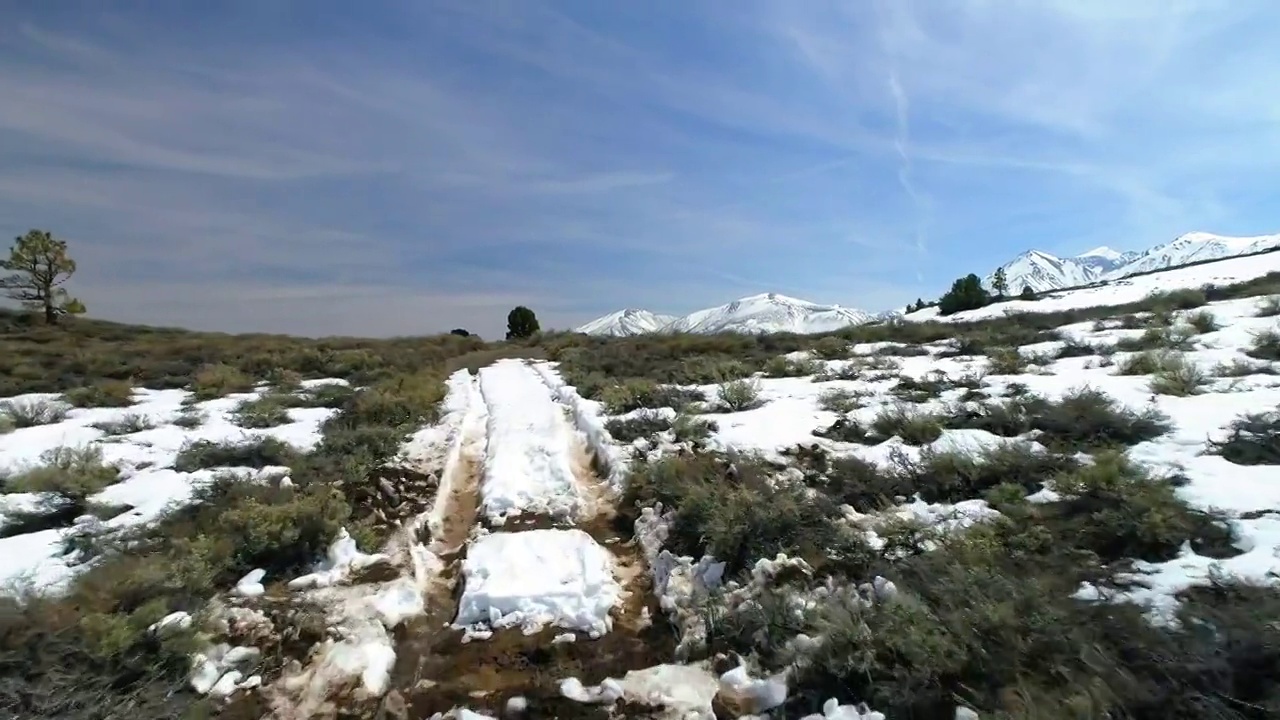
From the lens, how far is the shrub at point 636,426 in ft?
32.8

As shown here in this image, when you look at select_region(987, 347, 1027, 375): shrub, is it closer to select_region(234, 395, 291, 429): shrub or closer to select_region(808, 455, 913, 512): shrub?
select_region(808, 455, 913, 512): shrub

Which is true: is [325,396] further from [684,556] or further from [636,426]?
[684,556]

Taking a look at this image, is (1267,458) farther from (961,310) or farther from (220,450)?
(961,310)

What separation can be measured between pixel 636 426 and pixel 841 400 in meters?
3.53

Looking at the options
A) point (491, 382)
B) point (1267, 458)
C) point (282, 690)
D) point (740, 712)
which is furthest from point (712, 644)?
point (491, 382)

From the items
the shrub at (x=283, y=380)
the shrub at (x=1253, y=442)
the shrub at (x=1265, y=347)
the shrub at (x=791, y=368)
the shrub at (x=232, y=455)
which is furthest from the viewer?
the shrub at (x=283, y=380)

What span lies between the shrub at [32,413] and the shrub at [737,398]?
40.1 feet

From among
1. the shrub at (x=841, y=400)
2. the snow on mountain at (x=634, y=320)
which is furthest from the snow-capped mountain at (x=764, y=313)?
the shrub at (x=841, y=400)

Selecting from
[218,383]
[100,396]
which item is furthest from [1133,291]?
[100,396]

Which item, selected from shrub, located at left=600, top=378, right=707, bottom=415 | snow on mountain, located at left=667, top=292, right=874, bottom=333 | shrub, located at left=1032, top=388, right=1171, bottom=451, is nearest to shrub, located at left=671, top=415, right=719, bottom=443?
shrub, located at left=600, top=378, right=707, bottom=415

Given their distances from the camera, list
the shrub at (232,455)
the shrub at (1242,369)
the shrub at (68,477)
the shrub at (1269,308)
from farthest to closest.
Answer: the shrub at (1269,308) < the shrub at (1242,369) < the shrub at (232,455) < the shrub at (68,477)

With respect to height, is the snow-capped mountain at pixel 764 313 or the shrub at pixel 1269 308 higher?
the snow-capped mountain at pixel 764 313

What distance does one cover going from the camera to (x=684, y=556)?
609 centimetres

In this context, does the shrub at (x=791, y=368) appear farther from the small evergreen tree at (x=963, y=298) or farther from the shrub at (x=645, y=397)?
the small evergreen tree at (x=963, y=298)
